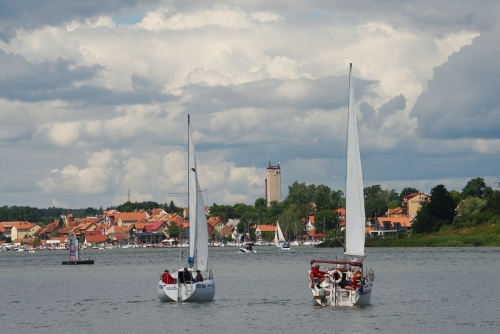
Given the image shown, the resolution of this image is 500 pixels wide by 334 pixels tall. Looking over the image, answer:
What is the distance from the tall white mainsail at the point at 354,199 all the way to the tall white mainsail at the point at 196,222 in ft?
35.1

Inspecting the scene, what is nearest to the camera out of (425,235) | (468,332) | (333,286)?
(468,332)

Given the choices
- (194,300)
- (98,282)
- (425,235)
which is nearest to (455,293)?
(194,300)

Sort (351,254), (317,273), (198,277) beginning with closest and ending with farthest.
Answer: (351,254)
(317,273)
(198,277)

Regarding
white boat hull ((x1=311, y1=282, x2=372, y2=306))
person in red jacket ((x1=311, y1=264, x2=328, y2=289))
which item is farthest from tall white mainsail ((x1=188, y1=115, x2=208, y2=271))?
white boat hull ((x1=311, y1=282, x2=372, y2=306))

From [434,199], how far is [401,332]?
152517mm

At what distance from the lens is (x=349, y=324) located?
50219 mm

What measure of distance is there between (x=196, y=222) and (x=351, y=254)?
11786mm

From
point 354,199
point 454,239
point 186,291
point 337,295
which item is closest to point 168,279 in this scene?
point 186,291

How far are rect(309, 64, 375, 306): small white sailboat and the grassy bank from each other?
114073 mm

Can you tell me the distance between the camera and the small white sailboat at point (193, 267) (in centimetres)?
5934

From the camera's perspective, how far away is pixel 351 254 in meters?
56.0

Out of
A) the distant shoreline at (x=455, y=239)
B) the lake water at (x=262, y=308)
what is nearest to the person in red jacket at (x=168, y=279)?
the lake water at (x=262, y=308)

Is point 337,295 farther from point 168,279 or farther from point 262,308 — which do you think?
point 168,279

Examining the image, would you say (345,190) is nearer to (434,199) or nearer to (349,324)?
(349,324)
